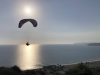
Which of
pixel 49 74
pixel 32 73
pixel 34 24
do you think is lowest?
pixel 49 74

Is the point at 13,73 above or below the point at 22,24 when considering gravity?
below

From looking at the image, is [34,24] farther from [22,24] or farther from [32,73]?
[32,73]

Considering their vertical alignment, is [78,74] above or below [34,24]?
below

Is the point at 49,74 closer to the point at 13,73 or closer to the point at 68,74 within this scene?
the point at 68,74

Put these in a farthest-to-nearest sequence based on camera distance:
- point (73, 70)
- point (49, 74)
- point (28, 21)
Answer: point (49, 74)
point (73, 70)
point (28, 21)

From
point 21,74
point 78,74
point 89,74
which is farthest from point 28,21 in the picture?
point 89,74

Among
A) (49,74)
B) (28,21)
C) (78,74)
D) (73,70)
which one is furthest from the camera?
(49,74)

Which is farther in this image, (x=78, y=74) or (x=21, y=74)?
(x=78, y=74)

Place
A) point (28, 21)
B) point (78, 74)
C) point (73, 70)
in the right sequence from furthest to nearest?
point (73, 70), point (78, 74), point (28, 21)

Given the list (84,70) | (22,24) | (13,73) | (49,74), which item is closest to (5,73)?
(13,73)
